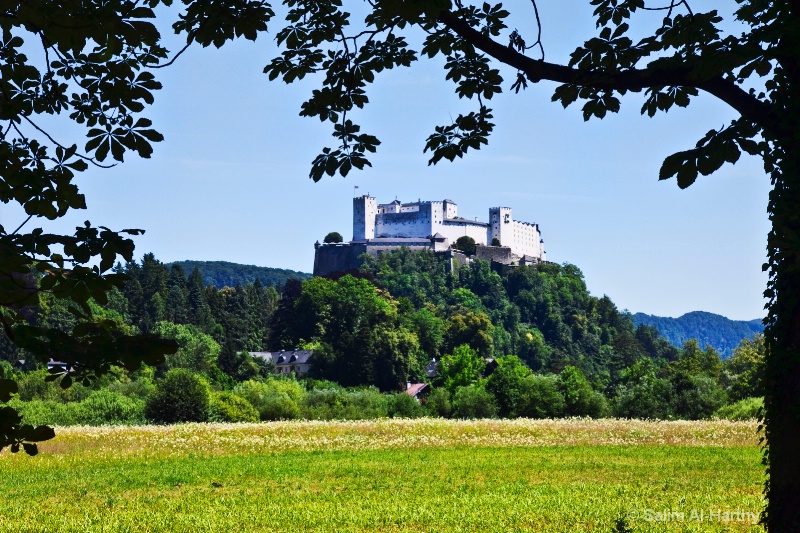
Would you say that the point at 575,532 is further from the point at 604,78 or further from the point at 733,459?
the point at 733,459

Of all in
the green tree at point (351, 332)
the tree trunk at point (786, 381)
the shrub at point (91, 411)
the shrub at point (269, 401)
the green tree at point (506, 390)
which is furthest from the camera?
the green tree at point (351, 332)

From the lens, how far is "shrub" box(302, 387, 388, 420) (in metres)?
47.7

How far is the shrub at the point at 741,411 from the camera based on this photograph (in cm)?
3919

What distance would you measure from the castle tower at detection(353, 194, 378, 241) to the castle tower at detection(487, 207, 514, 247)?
68.7ft

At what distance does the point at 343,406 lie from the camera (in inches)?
1991

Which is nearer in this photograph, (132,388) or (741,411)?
(741,411)

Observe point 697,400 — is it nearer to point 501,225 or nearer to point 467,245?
point 467,245

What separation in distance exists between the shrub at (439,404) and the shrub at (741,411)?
14680mm

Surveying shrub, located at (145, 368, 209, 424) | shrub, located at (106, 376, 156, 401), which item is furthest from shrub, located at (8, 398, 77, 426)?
shrub, located at (106, 376, 156, 401)

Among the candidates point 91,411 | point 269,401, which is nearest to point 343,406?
point 269,401

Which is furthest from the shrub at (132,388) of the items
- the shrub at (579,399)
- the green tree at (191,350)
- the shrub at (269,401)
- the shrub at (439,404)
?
the shrub at (579,399)

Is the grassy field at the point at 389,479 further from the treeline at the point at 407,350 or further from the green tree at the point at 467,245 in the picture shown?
the green tree at the point at 467,245

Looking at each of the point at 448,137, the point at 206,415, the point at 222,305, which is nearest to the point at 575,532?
the point at 448,137

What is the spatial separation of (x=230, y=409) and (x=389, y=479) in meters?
27.1
